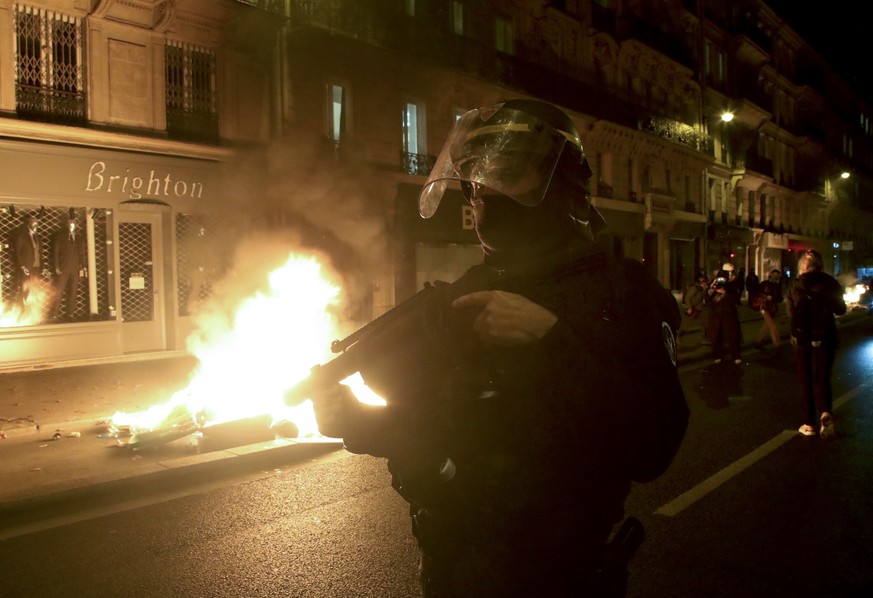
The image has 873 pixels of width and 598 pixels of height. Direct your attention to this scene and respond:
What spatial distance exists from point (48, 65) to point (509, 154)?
1195 centimetres

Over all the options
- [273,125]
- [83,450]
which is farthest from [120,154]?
[83,450]

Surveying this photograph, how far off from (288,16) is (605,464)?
13709 millimetres

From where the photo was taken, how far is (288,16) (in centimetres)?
1315

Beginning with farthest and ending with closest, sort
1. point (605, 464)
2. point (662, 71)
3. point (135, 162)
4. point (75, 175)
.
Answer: point (662, 71), point (135, 162), point (75, 175), point (605, 464)

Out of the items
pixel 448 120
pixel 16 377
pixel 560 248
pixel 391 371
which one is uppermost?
pixel 448 120

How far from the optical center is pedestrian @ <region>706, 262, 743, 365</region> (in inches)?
440

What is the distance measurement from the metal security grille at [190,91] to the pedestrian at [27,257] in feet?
10.1

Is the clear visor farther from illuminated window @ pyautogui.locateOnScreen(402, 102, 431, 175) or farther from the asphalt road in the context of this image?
illuminated window @ pyautogui.locateOnScreen(402, 102, 431, 175)

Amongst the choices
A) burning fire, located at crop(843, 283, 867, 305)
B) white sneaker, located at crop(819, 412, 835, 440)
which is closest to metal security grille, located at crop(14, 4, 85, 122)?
white sneaker, located at crop(819, 412, 835, 440)

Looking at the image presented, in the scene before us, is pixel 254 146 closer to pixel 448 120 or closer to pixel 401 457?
pixel 448 120

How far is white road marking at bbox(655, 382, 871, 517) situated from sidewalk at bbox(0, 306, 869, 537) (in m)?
3.42

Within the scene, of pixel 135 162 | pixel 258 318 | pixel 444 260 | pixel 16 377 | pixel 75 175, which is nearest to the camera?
pixel 258 318

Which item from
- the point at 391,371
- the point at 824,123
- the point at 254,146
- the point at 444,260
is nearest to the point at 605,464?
the point at 391,371

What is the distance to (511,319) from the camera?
4.29ft
